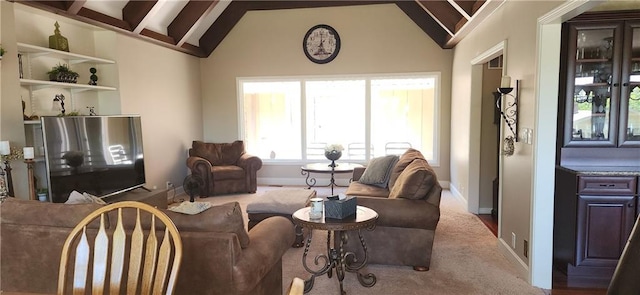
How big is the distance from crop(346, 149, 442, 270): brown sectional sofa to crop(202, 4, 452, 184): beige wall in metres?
3.77

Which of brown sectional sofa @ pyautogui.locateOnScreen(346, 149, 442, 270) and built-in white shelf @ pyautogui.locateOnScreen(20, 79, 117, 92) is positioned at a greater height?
built-in white shelf @ pyautogui.locateOnScreen(20, 79, 117, 92)

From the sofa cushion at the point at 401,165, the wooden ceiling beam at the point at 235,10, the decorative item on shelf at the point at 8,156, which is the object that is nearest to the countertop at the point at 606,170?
the sofa cushion at the point at 401,165

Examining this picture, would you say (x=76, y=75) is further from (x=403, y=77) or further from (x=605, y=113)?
(x=605, y=113)

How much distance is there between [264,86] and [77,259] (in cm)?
610

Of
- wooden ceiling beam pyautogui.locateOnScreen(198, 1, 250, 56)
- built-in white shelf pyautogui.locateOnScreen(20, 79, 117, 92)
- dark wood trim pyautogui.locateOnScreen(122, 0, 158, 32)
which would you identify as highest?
wooden ceiling beam pyautogui.locateOnScreen(198, 1, 250, 56)

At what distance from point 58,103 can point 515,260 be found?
5.11 meters

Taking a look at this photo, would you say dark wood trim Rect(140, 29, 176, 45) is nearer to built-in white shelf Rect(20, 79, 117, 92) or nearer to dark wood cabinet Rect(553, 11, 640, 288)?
built-in white shelf Rect(20, 79, 117, 92)

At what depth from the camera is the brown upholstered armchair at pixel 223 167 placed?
19.9ft

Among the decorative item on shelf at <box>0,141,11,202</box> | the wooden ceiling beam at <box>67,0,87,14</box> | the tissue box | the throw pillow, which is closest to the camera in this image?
the tissue box

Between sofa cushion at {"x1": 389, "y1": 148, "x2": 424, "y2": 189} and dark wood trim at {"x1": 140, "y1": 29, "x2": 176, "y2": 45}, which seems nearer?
sofa cushion at {"x1": 389, "y1": 148, "x2": 424, "y2": 189}

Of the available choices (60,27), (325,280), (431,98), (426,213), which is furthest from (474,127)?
(60,27)

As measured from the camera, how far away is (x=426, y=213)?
3.09 meters

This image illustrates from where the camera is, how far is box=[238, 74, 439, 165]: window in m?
6.81

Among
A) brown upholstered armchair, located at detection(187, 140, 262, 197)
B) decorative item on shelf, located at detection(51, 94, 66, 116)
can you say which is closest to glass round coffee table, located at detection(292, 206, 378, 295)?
decorative item on shelf, located at detection(51, 94, 66, 116)
